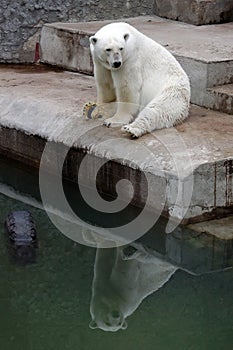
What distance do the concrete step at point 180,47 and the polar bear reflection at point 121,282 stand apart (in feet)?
Result: 6.14

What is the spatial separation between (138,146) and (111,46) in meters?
0.82

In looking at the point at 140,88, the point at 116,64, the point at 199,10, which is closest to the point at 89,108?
the point at 140,88

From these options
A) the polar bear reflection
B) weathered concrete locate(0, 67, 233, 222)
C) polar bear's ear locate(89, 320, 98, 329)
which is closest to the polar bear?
weathered concrete locate(0, 67, 233, 222)

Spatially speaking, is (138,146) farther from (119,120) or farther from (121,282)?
(121,282)

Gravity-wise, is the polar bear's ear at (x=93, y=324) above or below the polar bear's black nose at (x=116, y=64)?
below

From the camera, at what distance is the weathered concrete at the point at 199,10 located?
9.68m

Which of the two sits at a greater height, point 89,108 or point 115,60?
point 115,60

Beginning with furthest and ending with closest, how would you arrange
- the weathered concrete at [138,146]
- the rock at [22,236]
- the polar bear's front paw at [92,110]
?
1. the polar bear's front paw at [92,110]
2. the weathered concrete at [138,146]
3. the rock at [22,236]

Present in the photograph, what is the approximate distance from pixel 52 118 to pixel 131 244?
1.61 metres

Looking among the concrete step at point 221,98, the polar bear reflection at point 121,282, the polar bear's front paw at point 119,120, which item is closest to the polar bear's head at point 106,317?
the polar bear reflection at point 121,282

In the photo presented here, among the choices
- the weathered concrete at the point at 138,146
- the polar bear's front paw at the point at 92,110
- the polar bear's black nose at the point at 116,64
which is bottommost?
the weathered concrete at the point at 138,146

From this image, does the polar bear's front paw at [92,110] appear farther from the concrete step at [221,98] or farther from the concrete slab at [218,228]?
the concrete slab at [218,228]

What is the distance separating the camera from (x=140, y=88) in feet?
24.2

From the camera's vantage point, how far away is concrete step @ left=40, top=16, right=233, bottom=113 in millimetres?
8023
